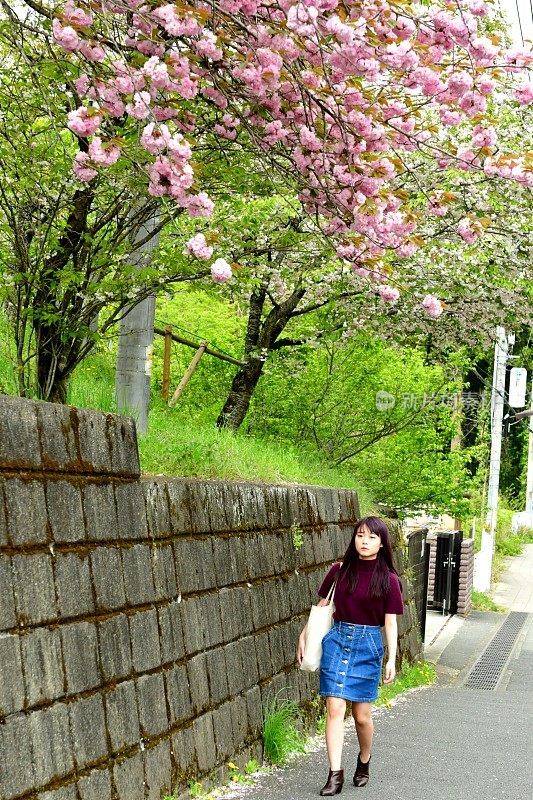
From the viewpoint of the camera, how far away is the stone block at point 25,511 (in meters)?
4.19

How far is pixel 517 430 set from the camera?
5331 cm

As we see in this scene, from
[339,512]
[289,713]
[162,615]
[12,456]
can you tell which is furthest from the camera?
[339,512]

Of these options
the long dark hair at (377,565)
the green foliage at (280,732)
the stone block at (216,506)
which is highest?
the stone block at (216,506)

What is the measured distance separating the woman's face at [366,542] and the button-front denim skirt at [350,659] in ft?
1.41

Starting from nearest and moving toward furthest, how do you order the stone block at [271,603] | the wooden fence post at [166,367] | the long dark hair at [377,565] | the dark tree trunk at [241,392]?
the long dark hair at [377,565], the stone block at [271,603], the wooden fence post at [166,367], the dark tree trunk at [241,392]

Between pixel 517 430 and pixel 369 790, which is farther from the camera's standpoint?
pixel 517 430

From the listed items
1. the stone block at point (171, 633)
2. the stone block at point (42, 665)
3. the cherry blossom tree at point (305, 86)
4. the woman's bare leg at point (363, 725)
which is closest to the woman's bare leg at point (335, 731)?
the woman's bare leg at point (363, 725)

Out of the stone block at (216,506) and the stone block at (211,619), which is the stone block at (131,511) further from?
the stone block at (216,506)

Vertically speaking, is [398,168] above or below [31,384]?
above

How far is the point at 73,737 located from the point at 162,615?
46.6 inches

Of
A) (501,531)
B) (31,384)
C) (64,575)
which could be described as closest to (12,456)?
(64,575)

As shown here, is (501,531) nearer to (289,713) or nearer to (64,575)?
(289,713)

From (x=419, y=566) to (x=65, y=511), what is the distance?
11.2 metres

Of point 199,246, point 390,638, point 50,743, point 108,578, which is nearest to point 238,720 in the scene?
point 390,638
